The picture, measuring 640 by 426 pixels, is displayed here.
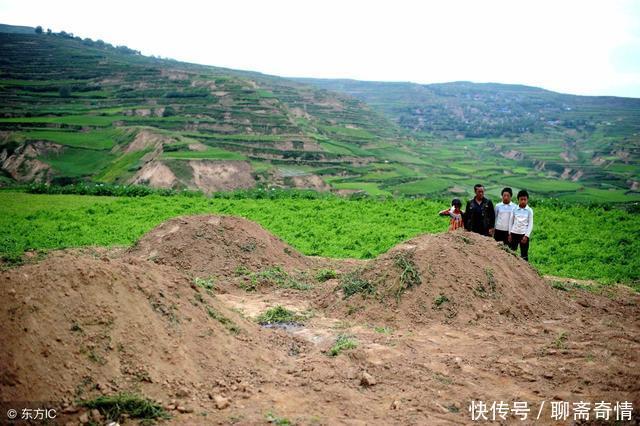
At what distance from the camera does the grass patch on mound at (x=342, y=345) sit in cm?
746

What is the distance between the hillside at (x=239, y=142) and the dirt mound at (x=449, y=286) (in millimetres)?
37087

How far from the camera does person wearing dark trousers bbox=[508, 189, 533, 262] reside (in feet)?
35.7

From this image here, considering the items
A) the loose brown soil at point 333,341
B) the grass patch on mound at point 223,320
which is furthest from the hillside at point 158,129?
the grass patch on mound at point 223,320

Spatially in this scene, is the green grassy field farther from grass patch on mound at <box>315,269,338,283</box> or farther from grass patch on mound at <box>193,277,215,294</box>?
grass patch on mound at <box>193,277,215,294</box>

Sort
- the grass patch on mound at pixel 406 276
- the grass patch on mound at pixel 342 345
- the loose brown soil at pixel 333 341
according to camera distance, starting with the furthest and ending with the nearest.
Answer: the grass patch on mound at pixel 406 276, the grass patch on mound at pixel 342 345, the loose brown soil at pixel 333 341

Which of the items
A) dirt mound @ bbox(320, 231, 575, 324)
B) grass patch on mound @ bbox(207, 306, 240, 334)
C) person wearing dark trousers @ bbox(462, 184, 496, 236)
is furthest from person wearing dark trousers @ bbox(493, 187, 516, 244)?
grass patch on mound @ bbox(207, 306, 240, 334)

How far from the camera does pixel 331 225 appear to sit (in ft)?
63.5

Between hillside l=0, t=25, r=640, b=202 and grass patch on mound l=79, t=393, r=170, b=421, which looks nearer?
grass patch on mound l=79, t=393, r=170, b=421

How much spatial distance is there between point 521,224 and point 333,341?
552cm

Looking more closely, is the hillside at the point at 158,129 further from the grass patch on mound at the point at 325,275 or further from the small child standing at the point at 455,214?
the small child standing at the point at 455,214

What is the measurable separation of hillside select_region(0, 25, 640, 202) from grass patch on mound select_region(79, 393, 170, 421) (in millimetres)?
40113

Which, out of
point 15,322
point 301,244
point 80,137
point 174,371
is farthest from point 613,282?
point 80,137

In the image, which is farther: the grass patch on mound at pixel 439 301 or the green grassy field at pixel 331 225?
the green grassy field at pixel 331 225

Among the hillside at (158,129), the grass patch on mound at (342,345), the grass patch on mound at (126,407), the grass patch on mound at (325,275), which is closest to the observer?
the grass patch on mound at (126,407)
